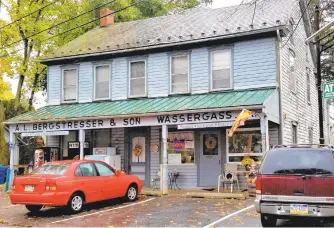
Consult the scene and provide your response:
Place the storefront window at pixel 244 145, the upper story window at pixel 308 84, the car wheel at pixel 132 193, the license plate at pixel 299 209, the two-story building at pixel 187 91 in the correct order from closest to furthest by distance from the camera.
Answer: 1. the license plate at pixel 299 209
2. the car wheel at pixel 132 193
3. the two-story building at pixel 187 91
4. the storefront window at pixel 244 145
5. the upper story window at pixel 308 84

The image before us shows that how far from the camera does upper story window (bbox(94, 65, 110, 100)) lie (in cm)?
2017

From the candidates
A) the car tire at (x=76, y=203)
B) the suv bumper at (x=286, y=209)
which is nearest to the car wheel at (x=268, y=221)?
the suv bumper at (x=286, y=209)

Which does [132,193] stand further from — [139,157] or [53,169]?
[139,157]

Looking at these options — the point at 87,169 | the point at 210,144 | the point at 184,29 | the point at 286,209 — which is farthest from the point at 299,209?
the point at 184,29

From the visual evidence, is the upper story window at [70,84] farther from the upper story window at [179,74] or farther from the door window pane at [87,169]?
the door window pane at [87,169]

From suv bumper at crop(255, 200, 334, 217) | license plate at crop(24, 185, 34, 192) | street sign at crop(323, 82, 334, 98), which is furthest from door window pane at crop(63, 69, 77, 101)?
suv bumper at crop(255, 200, 334, 217)

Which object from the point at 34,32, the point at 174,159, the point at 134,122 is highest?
the point at 34,32

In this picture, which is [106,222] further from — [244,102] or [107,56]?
[107,56]

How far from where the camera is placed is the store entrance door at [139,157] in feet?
62.5

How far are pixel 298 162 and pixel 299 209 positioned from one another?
927mm

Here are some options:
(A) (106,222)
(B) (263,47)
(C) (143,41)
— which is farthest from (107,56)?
(A) (106,222)

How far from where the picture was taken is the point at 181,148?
18.4 metres

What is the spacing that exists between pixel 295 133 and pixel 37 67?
17442mm

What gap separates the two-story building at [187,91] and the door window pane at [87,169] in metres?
4.07
